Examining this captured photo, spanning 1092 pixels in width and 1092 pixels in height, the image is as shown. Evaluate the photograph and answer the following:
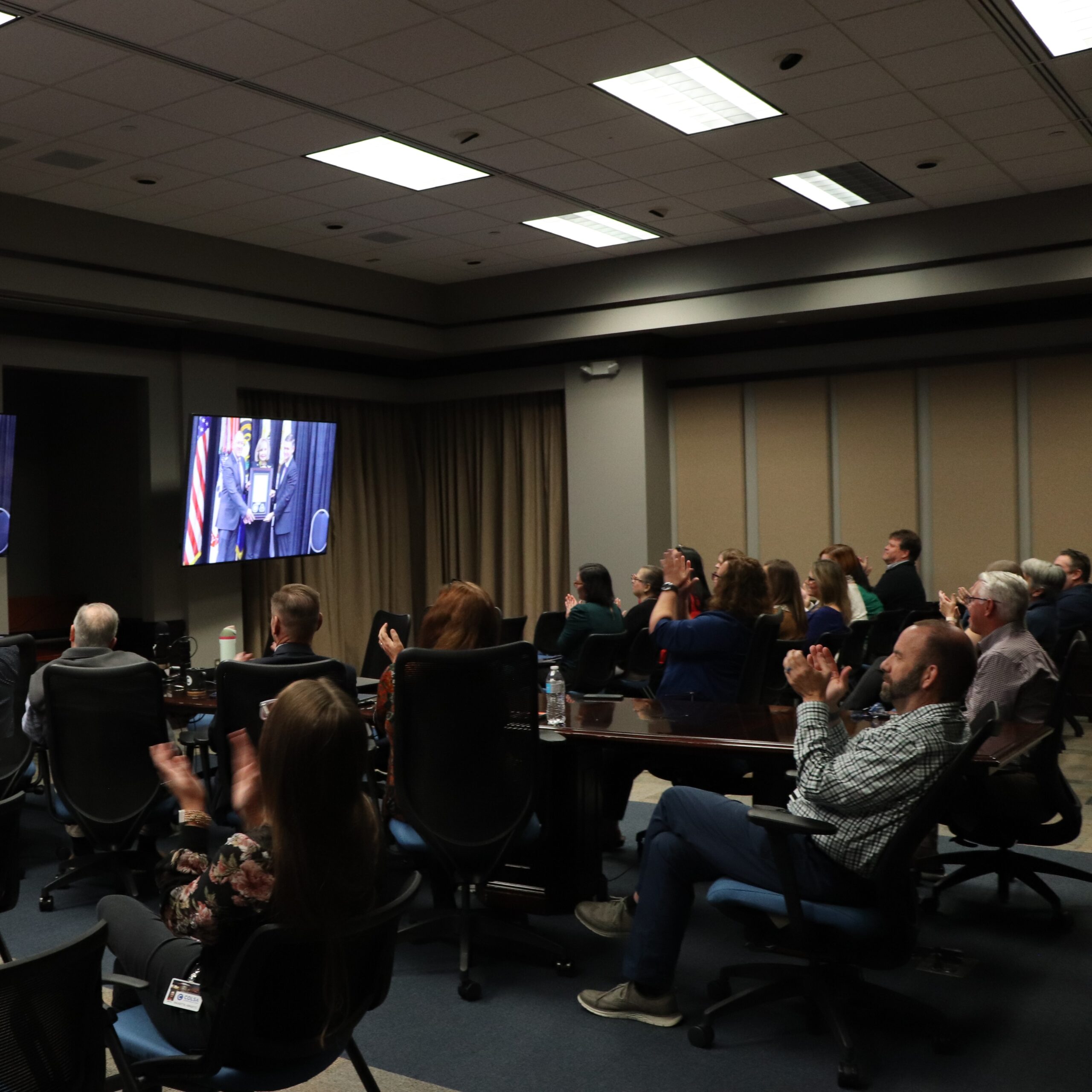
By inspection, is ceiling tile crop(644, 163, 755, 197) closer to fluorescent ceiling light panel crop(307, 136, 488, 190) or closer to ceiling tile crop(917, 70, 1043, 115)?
fluorescent ceiling light panel crop(307, 136, 488, 190)

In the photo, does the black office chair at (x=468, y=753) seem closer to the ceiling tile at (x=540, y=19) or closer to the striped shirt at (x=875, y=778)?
the striped shirt at (x=875, y=778)

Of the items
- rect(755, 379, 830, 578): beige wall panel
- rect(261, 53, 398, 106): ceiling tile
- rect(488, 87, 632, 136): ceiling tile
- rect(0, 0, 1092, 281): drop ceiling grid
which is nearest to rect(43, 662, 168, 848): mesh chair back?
rect(0, 0, 1092, 281): drop ceiling grid

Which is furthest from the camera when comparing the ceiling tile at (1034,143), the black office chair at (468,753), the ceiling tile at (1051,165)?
the ceiling tile at (1051,165)

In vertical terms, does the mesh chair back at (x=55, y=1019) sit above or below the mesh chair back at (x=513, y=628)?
below

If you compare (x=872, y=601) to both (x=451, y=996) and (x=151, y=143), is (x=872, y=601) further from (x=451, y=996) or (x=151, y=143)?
(x=151, y=143)

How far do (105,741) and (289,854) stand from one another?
2359 millimetres

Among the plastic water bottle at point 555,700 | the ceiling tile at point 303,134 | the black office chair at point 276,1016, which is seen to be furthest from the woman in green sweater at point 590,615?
the black office chair at point 276,1016

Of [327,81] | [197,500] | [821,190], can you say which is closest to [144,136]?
[327,81]

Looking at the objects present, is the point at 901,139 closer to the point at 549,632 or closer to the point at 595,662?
the point at 595,662

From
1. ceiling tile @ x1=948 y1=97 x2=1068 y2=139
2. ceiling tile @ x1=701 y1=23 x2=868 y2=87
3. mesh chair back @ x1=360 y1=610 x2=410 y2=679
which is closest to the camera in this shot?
ceiling tile @ x1=701 y1=23 x2=868 y2=87

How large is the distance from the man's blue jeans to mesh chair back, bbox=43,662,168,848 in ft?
6.21

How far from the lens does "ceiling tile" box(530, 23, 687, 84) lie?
4.55m

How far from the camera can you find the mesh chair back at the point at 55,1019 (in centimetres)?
151

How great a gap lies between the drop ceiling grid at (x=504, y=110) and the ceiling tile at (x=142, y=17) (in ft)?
0.04
